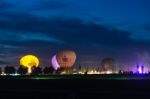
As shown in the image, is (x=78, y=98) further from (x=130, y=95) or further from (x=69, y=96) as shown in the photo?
(x=130, y=95)

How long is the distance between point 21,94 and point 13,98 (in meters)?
2.40

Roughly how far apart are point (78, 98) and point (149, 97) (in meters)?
5.88

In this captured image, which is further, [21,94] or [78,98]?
[21,94]

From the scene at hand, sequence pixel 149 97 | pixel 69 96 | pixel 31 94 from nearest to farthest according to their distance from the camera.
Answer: pixel 69 96
pixel 149 97
pixel 31 94

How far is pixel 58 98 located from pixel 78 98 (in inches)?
138

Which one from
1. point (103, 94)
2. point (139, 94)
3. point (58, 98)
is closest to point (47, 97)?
point (58, 98)

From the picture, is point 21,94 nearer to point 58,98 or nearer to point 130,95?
point 58,98

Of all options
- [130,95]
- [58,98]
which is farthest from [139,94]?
[58,98]

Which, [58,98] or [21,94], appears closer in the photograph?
[58,98]

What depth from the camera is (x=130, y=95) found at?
126ft

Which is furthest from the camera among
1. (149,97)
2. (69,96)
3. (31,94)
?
(31,94)

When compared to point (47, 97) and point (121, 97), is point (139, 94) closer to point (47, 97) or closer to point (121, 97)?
point (121, 97)

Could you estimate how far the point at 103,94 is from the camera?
39.2 metres

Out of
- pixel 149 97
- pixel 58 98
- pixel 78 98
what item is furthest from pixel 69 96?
pixel 149 97
